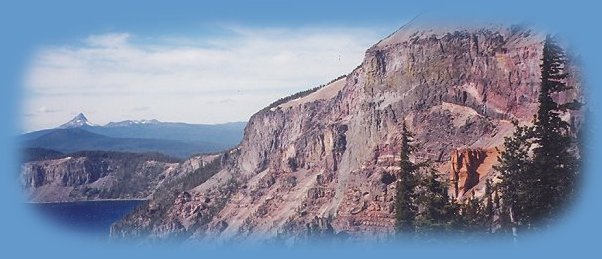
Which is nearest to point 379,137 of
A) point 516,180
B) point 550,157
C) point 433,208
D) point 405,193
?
point 405,193

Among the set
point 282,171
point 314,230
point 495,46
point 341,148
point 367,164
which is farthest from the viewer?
point 282,171

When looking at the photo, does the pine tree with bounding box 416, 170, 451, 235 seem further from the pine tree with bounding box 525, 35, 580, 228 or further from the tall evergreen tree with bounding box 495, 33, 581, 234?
the pine tree with bounding box 525, 35, 580, 228

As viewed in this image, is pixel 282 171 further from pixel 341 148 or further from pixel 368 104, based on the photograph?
pixel 368 104

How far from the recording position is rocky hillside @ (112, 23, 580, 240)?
291 feet

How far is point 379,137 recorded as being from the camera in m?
108

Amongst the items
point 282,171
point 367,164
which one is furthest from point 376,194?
point 282,171

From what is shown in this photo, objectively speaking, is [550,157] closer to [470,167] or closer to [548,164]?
[548,164]

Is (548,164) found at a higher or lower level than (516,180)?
higher

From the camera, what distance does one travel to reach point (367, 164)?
103938 millimetres

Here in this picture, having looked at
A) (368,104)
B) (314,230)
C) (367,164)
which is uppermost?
(368,104)

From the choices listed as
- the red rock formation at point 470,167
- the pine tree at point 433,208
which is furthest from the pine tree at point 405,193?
the red rock formation at point 470,167

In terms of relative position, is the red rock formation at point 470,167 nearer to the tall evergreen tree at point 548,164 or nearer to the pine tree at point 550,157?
the tall evergreen tree at point 548,164

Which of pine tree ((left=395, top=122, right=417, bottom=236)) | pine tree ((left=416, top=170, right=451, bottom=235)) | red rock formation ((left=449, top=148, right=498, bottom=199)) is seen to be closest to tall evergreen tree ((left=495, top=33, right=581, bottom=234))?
pine tree ((left=416, top=170, right=451, bottom=235))

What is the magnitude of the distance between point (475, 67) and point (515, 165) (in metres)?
69.7
